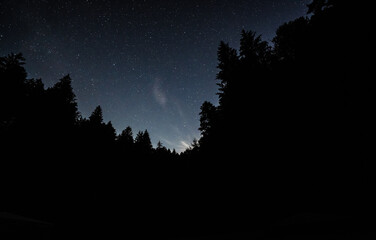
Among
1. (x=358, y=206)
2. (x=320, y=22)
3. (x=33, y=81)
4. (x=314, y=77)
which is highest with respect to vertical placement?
(x=33, y=81)

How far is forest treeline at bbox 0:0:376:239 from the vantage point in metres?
8.50

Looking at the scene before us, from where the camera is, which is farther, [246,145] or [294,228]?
[246,145]

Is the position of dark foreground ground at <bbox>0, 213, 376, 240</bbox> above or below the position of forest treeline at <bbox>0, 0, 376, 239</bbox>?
below

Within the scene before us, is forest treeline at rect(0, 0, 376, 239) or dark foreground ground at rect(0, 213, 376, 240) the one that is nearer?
dark foreground ground at rect(0, 213, 376, 240)

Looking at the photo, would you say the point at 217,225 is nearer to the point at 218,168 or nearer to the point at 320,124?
the point at 218,168

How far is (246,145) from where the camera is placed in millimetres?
15570

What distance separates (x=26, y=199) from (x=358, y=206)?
26.7 m

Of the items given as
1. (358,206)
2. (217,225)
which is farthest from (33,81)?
(358,206)

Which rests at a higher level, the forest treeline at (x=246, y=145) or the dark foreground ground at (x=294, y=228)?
the forest treeline at (x=246, y=145)

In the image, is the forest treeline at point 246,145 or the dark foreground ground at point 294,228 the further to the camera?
the forest treeline at point 246,145

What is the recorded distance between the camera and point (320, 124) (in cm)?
1117

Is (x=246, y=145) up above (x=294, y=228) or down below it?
above

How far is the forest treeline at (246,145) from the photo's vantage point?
8500 millimetres

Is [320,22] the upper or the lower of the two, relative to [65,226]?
upper
